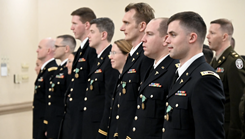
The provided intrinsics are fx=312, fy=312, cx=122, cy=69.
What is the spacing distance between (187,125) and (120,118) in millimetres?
883

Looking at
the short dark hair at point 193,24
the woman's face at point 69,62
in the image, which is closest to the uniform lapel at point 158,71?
the short dark hair at point 193,24

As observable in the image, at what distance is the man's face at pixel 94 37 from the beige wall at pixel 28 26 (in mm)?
1958

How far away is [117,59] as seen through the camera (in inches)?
118

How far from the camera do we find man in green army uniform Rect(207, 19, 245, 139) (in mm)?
3049

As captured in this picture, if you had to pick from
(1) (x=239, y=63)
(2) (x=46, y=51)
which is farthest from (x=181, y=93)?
(2) (x=46, y=51)

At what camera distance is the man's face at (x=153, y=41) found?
→ 2396mm

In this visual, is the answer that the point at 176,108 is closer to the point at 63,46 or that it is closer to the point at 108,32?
the point at 108,32

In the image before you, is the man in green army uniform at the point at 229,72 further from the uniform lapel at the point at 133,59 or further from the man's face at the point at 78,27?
the man's face at the point at 78,27

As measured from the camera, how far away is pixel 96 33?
3.43 m

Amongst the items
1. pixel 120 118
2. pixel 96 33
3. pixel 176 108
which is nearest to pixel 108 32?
pixel 96 33

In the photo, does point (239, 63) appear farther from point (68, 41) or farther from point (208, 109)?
point (68, 41)

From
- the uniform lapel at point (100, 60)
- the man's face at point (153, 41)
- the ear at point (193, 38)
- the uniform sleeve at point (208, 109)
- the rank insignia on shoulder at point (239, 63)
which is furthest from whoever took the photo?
the uniform lapel at point (100, 60)

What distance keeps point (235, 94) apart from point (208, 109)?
1.46 metres

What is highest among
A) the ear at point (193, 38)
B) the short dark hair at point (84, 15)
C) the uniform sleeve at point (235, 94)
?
the short dark hair at point (84, 15)
